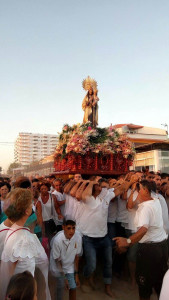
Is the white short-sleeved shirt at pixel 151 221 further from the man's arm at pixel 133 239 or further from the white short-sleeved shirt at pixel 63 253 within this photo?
the white short-sleeved shirt at pixel 63 253

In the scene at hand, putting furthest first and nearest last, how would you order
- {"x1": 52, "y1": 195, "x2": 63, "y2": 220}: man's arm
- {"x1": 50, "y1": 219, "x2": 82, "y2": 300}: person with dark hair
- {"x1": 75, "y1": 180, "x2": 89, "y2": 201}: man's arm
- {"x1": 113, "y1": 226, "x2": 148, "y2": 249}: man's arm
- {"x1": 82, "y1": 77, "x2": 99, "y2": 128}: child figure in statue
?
{"x1": 82, "y1": 77, "x2": 99, "y2": 128}: child figure in statue, {"x1": 52, "y1": 195, "x2": 63, "y2": 220}: man's arm, {"x1": 75, "y1": 180, "x2": 89, "y2": 201}: man's arm, {"x1": 50, "y1": 219, "x2": 82, "y2": 300}: person with dark hair, {"x1": 113, "y1": 226, "x2": 148, "y2": 249}: man's arm

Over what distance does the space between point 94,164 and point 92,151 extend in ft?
1.30

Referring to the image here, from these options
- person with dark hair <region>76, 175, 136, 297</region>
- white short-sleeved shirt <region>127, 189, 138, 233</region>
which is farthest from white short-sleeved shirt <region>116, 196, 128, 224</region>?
person with dark hair <region>76, 175, 136, 297</region>

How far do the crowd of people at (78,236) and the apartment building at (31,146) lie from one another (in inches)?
5483

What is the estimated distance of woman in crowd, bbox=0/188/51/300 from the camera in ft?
6.86

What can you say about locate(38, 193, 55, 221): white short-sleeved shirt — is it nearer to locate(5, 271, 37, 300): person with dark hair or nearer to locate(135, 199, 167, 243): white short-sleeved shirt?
locate(135, 199, 167, 243): white short-sleeved shirt

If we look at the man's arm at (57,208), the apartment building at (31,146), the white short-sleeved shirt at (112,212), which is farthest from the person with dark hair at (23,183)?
the apartment building at (31,146)

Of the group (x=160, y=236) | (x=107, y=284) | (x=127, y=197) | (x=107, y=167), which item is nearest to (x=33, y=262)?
(x=160, y=236)

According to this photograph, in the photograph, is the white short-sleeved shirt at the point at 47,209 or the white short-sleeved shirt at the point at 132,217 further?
the white short-sleeved shirt at the point at 47,209

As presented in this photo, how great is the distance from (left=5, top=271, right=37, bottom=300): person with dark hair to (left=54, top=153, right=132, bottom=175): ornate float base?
480cm

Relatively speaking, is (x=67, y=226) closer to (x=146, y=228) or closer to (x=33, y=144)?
(x=146, y=228)

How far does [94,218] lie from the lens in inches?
157

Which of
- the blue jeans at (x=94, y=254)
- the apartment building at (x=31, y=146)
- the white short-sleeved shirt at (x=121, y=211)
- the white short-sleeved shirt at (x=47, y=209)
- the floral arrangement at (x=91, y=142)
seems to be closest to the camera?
the blue jeans at (x=94, y=254)

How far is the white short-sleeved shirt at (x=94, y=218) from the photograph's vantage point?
3.99m
